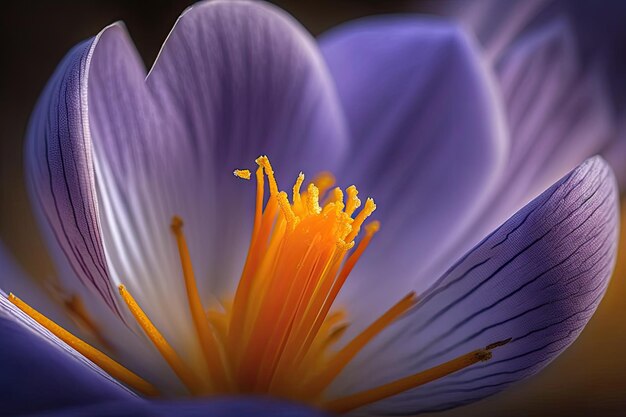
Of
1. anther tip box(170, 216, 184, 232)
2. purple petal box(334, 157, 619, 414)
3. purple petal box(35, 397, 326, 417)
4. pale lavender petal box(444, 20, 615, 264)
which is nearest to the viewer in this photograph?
purple petal box(35, 397, 326, 417)

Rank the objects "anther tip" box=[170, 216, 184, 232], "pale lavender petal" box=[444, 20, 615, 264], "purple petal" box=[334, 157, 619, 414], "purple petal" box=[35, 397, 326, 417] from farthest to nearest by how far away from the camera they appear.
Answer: "pale lavender petal" box=[444, 20, 615, 264]
"anther tip" box=[170, 216, 184, 232]
"purple petal" box=[334, 157, 619, 414]
"purple petal" box=[35, 397, 326, 417]

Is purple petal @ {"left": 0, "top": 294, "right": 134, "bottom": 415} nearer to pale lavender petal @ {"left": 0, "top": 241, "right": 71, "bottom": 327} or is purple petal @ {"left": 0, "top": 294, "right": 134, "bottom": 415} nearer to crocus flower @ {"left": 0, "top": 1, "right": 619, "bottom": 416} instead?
crocus flower @ {"left": 0, "top": 1, "right": 619, "bottom": 416}

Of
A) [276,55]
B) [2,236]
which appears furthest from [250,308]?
[2,236]

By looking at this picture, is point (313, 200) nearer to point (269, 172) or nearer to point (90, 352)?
point (269, 172)

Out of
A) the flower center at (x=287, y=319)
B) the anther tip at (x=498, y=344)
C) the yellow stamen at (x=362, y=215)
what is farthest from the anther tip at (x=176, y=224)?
the anther tip at (x=498, y=344)

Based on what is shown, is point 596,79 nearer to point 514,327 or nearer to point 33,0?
point 514,327

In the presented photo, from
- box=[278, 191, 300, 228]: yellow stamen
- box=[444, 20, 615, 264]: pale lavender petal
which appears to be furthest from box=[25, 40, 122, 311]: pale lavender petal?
box=[444, 20, 615, 264]: pale lavender petal

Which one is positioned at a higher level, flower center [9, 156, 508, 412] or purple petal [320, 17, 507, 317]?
purple petal [320, 17, 507, 317]

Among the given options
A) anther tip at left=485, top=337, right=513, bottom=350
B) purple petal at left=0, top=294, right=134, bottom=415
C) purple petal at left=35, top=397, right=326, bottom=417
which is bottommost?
purple petal at left=35, top=397, right=326, bottom=417
